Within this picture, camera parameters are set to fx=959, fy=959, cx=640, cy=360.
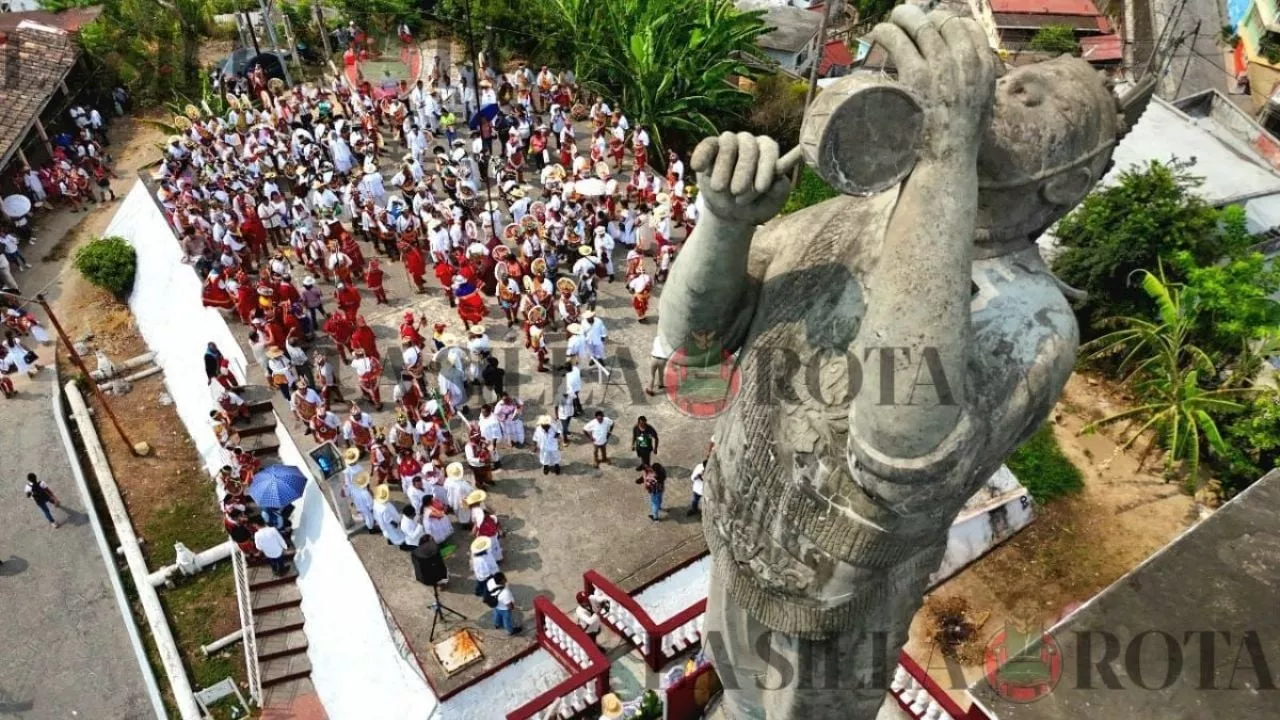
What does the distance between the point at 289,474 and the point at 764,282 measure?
34.9 ft

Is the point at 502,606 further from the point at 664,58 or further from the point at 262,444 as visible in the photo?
the point at 664,58

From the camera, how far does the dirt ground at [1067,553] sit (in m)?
14.8

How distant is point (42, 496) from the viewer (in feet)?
53.1

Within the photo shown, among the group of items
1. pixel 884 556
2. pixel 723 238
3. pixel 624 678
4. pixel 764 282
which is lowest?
pixel 624 678

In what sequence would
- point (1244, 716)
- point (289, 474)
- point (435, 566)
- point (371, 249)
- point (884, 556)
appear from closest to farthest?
point (884, 556) → point (1244, 716) → point (435, 566) → point (289, 474) → point (371, 249)

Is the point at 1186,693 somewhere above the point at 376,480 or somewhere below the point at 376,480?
above

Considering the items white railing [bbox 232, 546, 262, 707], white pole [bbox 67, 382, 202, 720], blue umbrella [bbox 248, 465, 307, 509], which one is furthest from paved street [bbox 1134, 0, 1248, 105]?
white pole [bbox 67, 382, 202, 720]

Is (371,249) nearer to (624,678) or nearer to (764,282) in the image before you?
(624,678)

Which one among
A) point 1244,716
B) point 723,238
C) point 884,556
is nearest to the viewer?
point 723,238

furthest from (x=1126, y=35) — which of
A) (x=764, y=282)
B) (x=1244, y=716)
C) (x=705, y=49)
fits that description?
(x=764, y=282)

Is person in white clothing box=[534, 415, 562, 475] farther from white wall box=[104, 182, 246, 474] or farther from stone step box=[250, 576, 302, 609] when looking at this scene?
white wall box=[104, 182, 246, 474]

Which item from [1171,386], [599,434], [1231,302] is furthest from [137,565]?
[1231,302]

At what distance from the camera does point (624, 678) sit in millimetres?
12352

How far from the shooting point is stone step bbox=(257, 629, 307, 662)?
1405 cm
